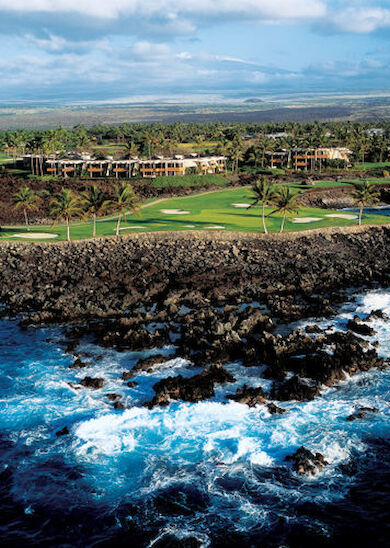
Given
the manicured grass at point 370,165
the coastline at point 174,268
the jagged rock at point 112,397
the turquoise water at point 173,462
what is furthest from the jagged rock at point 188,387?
the manicured grass at point 370,165

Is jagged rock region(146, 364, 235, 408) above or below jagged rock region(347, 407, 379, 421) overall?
above

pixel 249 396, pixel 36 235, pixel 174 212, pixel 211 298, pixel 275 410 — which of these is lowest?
pixel 275 410

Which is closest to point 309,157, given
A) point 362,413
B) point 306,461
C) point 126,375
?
point 126,375

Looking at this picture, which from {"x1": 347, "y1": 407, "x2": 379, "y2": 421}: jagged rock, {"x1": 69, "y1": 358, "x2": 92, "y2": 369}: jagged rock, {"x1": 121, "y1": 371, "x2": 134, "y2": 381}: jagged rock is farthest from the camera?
{"x1": 69, "y1": 358, "x2": 92, "y2": 369}: jagged rock

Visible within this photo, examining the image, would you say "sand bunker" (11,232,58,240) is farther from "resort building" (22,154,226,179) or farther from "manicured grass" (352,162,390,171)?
"manicured grass" (352,162,390,171)

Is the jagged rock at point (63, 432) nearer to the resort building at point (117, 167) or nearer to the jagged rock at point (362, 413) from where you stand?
the jagged rock at point (362, 413)

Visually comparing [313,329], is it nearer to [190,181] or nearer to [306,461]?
[306,461]

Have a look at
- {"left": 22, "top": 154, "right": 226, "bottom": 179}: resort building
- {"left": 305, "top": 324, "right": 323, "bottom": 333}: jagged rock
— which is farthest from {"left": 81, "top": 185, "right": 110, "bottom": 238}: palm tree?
{"left": 22, "top": 154, "right": 226, "bottom": 179}: resort building
